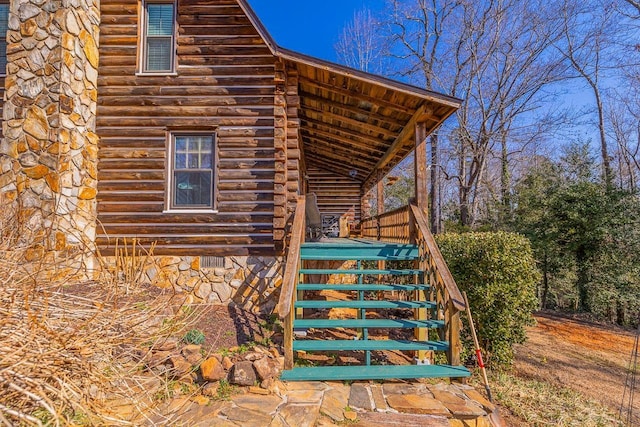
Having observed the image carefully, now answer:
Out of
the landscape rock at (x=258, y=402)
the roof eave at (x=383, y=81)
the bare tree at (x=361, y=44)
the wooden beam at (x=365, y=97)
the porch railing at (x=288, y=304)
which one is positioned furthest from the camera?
the bare tree at (x=361, y=44)

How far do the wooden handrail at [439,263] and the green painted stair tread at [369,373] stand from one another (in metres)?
0.71

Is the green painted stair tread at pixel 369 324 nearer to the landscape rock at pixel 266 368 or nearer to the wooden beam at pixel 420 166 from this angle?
the landscape rock at pixel 266 368

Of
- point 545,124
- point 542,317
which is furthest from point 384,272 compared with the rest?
point 545,124

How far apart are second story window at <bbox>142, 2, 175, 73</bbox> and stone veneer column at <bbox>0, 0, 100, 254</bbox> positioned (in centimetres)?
105

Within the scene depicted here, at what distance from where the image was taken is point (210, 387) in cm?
329

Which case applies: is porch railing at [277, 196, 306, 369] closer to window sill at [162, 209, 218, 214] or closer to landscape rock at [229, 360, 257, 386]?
landscape rock at [229, 360, 257, 386]

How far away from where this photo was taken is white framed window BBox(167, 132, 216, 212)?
6152mm

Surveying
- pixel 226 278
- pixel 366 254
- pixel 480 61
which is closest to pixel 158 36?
pixel 226 278

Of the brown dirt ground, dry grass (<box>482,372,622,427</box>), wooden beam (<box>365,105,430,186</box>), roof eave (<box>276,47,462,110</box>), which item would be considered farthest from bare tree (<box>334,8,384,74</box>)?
dry grass (<box>482,372,622,427</box>)

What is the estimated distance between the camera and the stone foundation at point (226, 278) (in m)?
5.83

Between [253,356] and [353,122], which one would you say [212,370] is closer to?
[253,356]

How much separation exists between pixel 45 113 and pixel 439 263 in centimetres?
671

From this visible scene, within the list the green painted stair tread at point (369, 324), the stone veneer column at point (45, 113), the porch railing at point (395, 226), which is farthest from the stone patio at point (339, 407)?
the stone veneer column at point (45, 113)

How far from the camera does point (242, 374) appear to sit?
337 centimetres
